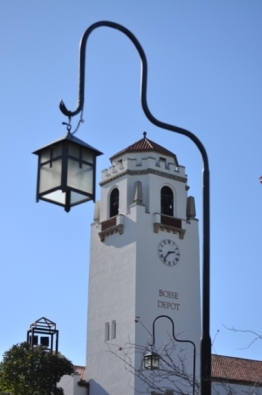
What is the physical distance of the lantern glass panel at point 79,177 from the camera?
28.8 ft

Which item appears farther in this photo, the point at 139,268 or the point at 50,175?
the point at 139,268

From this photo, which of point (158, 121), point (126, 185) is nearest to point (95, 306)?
point (126, 185)

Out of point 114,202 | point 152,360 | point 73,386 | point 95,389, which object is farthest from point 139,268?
point 152,360

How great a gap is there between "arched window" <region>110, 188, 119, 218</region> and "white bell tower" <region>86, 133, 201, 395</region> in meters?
0.07

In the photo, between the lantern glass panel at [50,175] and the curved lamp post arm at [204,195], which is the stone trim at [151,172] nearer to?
the curved lamp post arm at [204,195]

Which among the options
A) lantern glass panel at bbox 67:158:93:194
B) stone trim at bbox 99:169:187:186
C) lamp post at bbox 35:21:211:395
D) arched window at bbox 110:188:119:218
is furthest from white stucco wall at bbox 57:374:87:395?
lantern glass panel at bbox 67:158:93:194

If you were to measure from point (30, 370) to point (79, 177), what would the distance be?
40864 millimetres

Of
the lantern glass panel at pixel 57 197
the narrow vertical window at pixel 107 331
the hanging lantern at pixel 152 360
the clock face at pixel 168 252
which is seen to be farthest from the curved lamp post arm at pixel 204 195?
the clock face at pixel 168 252

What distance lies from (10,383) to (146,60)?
39.4 m

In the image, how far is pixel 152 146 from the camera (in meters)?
57.9

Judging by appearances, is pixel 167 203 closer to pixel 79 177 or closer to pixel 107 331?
pixel 107 331

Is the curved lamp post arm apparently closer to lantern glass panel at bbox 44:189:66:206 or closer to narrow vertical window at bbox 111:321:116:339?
lantern glass panel at bbox 44:189:66:206

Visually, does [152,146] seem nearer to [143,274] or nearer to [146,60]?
[143,274]

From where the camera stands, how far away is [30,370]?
4816 centimetres
